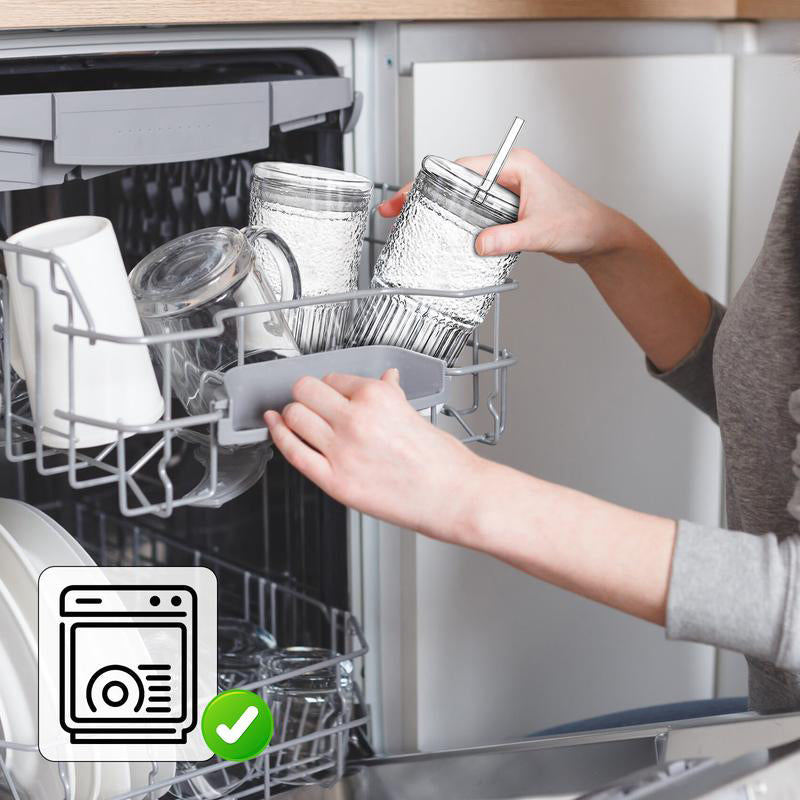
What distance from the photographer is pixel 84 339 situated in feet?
2.31

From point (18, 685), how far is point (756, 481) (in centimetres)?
61

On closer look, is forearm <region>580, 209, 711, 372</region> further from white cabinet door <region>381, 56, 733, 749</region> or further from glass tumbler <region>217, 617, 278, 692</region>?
glass tumbler <region>217, 617, 278, 692</region>

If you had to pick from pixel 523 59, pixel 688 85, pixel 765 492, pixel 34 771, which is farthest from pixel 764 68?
pixel 34 771

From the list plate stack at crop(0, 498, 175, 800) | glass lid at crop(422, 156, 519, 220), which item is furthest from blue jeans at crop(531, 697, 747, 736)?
glass lid at crop(422, 156, 519, 220)

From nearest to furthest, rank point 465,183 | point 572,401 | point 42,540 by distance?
point 465,183
point 42,540
point 572,401

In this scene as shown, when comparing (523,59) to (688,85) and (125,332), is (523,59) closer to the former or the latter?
(688,85)

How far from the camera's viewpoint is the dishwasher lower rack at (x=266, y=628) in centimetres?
83

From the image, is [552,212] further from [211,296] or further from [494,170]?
[211,296]

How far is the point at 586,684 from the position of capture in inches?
48.1

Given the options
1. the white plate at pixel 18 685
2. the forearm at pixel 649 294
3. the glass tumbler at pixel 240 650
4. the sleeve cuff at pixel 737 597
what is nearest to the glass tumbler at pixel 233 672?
the glass tumbler at pixel 240 650

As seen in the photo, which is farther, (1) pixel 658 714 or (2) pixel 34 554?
(1) pixel 658 714

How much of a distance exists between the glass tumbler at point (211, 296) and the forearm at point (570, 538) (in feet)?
0.59

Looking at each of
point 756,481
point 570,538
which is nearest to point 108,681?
point 570,538

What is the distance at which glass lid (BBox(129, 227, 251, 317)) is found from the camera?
2.41 feet
